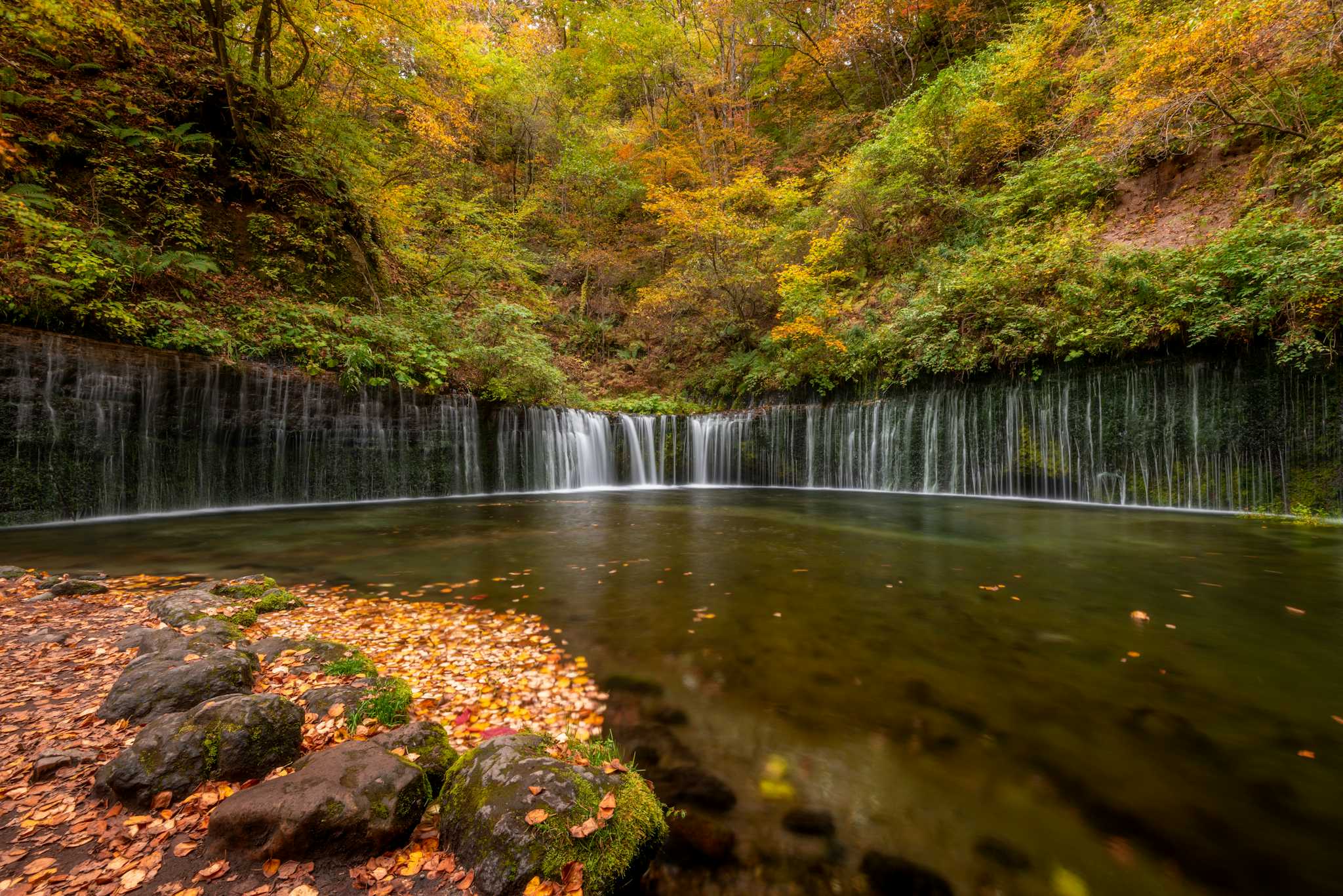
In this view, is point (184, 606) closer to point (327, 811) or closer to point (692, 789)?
point (327, 811)

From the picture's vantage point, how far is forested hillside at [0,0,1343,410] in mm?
8383

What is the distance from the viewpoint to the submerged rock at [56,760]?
1.78 m

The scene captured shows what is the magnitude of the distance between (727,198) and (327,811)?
1795cm

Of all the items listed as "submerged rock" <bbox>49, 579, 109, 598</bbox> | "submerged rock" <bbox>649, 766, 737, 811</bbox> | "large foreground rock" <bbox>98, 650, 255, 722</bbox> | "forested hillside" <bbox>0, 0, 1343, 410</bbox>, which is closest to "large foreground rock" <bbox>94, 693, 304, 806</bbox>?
"large foreground rock" <bbox>98, 650, 255, 722</bbox>

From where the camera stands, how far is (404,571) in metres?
5.25

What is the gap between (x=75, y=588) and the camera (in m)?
4.02

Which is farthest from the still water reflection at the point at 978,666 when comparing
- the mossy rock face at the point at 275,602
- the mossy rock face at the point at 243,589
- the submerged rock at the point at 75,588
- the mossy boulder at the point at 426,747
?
the mossy boulder at the point at 426,747

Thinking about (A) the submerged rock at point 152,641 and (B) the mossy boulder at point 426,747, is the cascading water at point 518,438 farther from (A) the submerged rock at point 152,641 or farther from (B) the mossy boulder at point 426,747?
(B) the mossy boulder at point 426,747

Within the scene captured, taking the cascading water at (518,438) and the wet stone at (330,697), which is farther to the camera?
the cascading water at (518,438)

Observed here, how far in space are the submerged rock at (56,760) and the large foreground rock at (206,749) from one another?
23 centimetres

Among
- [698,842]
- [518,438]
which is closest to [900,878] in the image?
[698,842]

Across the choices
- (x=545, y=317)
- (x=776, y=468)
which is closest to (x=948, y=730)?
(x=776, y=468)

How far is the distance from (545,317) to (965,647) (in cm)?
1950

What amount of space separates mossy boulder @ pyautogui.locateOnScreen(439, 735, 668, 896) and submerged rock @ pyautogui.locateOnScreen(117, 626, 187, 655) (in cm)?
223
